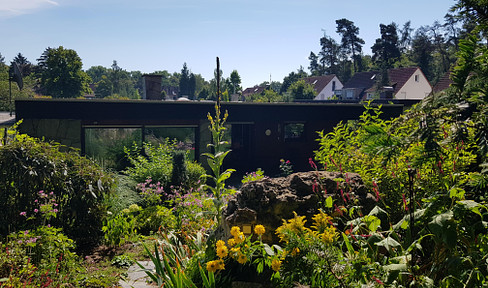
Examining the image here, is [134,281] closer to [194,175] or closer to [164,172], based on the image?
[164,172]

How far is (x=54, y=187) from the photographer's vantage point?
619cm

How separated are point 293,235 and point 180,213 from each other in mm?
4282

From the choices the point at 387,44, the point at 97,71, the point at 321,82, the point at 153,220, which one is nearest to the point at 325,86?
the point at 321,82

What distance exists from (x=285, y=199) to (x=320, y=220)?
728mm

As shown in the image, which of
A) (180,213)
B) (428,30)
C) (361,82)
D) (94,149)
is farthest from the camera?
(428,30)

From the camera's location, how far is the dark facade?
38.2 ft

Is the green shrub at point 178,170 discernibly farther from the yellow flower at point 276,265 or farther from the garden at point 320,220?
the yellow flower at point 276,265

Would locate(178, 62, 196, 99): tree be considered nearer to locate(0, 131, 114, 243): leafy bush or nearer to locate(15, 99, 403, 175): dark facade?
locate(15, 99, 403, 175): dark facade

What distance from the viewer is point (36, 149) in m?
6.14

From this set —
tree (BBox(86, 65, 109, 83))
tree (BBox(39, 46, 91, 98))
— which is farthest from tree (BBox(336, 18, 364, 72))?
tree (BBox(86, 65, 109, 83))

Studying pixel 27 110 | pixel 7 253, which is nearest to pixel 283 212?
pixel 7 253

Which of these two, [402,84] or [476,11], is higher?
[402,84]

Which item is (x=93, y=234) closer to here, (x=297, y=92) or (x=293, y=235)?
(x=293, y=235)

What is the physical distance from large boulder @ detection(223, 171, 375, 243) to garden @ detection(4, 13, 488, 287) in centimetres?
3
